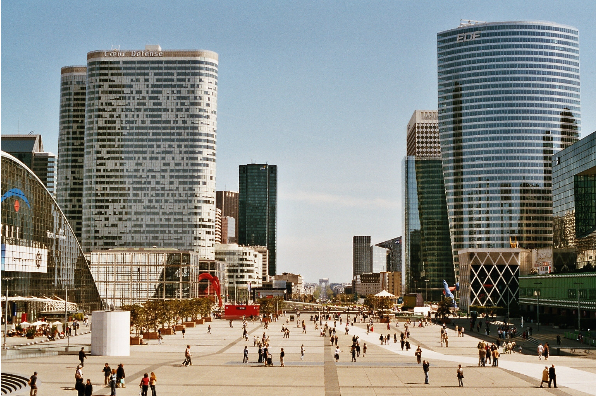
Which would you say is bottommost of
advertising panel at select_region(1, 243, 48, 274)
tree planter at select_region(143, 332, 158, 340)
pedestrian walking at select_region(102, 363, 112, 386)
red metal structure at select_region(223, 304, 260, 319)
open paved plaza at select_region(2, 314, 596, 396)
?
red metal structure at select_region(223, 304, 260, 319)

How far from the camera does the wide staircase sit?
1624 inches

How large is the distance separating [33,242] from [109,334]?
46166mm

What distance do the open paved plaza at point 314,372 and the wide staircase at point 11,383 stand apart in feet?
3.78

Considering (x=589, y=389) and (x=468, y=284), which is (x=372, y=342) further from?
(x=468, y=284)

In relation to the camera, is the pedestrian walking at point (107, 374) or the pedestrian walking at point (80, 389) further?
the pedestrian walking at point (107, 374)

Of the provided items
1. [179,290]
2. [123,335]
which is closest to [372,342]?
[123,335]

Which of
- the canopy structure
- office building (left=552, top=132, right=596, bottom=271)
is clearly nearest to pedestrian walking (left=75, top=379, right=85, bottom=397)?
the canopy structure

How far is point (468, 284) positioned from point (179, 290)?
263ft

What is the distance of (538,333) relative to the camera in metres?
98.4

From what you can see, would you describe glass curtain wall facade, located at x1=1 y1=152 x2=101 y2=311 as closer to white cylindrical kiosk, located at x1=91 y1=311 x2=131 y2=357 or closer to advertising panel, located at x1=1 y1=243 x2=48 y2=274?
advertising panel, located at x1=1 y1=243 x2=48 y2=274

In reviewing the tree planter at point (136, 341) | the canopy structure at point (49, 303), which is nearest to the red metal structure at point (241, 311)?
the canopy structure at point (49, 303)

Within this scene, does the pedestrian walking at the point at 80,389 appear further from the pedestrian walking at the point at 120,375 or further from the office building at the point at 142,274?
the office building at the point at 142,274

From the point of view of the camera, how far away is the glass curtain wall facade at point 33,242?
95312mm

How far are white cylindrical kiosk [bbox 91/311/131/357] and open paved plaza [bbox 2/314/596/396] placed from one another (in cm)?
141
